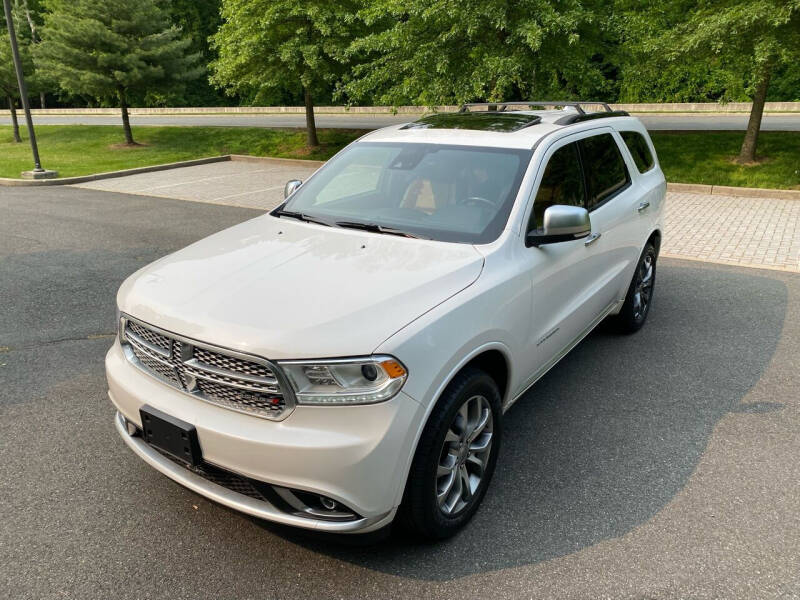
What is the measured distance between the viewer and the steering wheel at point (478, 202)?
3.56 metres

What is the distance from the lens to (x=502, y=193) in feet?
11.8

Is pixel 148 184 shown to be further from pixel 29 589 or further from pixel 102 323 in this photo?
pixel 29 589

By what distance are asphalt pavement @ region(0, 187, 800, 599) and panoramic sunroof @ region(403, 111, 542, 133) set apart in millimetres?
1922

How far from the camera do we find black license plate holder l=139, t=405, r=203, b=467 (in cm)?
263

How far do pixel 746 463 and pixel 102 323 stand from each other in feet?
17.7

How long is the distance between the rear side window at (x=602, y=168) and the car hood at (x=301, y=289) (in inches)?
61.2

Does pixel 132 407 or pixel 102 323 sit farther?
pixel 102 323

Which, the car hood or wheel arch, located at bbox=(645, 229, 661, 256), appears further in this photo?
wheel arch, located at bbox=(645, 229, 661, 256)

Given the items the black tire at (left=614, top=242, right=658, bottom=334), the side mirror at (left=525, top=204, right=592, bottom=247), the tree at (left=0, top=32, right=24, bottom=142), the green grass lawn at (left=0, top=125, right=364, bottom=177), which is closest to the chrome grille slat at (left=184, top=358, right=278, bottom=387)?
the side mirror at (left=525, top=204, right=592, bottom=247)

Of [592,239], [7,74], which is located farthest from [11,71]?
[592,239]

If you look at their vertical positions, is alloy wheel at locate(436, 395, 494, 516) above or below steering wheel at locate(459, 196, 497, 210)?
below

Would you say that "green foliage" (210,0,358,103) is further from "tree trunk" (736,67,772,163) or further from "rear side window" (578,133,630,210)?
"rear side window" (578,133,630,210)

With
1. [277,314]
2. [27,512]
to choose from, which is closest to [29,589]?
[27,512]

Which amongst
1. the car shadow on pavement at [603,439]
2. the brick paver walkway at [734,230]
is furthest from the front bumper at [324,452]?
the brick paver walkway at [734,230]
